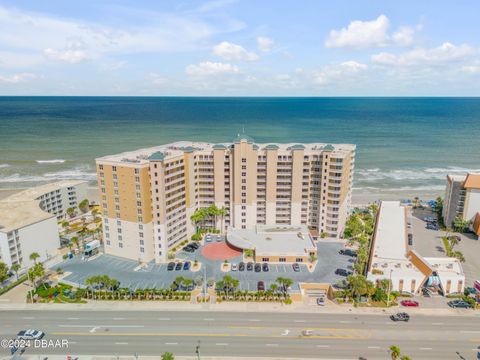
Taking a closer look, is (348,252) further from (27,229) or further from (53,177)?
(53,177)

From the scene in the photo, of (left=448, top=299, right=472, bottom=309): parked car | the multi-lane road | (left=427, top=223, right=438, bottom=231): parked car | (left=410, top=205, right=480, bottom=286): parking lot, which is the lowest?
the multi-lane road

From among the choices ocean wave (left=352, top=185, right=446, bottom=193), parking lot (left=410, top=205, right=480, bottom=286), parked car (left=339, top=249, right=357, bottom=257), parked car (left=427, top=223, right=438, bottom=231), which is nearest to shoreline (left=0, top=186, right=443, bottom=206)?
ocean wave (left=352, top=185, right=446, bottom=193)

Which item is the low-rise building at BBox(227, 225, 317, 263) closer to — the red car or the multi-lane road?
the multi-lane road

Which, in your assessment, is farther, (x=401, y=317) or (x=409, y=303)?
(x=409, y=303)

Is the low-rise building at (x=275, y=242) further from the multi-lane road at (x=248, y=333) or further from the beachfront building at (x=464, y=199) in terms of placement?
the beachfront building at (x=464, y=199)

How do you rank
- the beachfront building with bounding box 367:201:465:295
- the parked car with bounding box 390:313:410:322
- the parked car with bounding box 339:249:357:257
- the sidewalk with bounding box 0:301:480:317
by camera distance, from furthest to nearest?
the parked car with bounding box 339:249:357:257 < the beachfront building with bounding box 367:201:465:295 < the sidewalk with bounding box 0:301:480:317 < the parked car with bounding box 390:313:410:322

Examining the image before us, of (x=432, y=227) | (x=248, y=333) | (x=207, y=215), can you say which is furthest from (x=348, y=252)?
(x=248, y=333)

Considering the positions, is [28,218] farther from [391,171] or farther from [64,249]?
[391,171]

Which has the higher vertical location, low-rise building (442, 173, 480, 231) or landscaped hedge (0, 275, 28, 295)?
low-rise building (442, 173, 480, 231)
